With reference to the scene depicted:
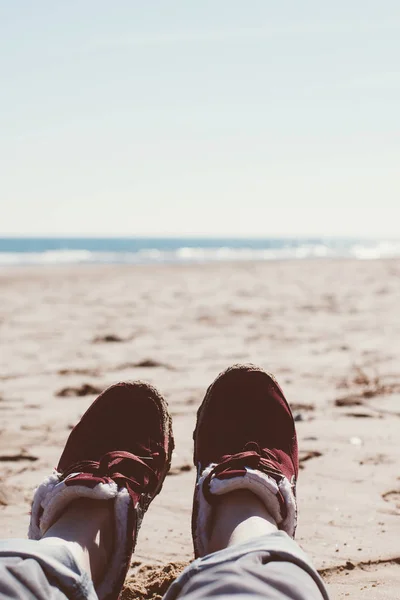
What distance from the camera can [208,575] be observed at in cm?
111

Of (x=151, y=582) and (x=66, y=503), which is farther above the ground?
(x=66, y=503)

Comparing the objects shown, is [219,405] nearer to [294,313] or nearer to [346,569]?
[346,569]

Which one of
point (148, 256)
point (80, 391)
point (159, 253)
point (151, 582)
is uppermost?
point (159, 253)

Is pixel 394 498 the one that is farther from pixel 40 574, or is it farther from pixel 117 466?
pixel 40 574

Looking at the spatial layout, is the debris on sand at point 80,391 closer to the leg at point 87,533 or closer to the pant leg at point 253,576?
the leg at point 87,533

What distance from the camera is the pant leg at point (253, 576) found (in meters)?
1.05

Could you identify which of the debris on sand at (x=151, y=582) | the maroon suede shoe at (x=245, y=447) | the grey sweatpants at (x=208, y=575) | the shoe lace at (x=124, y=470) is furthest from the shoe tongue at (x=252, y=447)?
the grey sweatpants at (x=208, y=575)

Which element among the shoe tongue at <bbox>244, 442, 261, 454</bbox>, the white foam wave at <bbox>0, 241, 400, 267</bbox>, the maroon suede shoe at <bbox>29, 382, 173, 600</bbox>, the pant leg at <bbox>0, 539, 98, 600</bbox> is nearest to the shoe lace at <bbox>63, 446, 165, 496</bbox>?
the maroon suede shoe at <bbox>29, 382, 173, 600</bbox>

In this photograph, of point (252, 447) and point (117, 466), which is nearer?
point (117, 466)

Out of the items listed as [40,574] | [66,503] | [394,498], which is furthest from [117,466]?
[394,498]

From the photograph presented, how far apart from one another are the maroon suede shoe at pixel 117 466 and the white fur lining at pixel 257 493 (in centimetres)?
17

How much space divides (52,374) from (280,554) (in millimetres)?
2403

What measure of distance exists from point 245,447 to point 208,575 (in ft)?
2.49

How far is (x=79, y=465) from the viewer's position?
1.67 m
